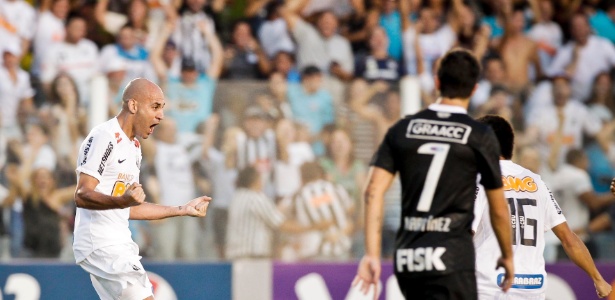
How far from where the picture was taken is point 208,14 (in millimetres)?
13852

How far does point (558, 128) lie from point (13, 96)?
19.9ft

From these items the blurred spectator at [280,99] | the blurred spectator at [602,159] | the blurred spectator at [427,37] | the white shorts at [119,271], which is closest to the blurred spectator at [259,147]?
the blurred spectator at [280,99]

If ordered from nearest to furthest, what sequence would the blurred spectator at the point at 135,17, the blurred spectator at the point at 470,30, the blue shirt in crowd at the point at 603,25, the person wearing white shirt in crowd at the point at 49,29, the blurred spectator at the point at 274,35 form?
the person wearing white shirt in crowd at the point at 49,29, the blurred spectator at the point at 135,17, the blurred spectator at the point at 274,35, the blurred spectator at the point at 470,30, the blue shirt in crowd at the point at 603,25

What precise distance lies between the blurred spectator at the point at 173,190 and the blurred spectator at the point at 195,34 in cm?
179

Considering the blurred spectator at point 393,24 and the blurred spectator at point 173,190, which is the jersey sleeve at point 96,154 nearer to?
the blurred spectator at point 173,190

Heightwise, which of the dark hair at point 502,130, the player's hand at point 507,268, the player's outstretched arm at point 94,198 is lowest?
the player's hand at point 507,268

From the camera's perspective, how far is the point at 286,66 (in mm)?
13297

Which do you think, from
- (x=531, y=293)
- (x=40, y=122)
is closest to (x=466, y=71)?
(x=531, y=293)

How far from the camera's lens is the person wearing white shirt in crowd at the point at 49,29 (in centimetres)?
1318

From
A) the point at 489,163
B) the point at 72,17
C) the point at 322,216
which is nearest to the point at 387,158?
the point at 489,163

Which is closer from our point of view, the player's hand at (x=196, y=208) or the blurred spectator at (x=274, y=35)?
the player's hand at (x=196, y=208)

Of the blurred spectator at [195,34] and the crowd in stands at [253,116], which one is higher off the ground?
the blurred spectator at [195,34]

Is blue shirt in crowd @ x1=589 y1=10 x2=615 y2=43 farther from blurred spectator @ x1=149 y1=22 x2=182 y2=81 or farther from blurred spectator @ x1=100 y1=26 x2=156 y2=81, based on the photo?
blurred spectator @ x1=100 y1=26 x2=156 y2=81

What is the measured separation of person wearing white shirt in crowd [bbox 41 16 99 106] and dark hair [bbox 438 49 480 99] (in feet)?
25.0
